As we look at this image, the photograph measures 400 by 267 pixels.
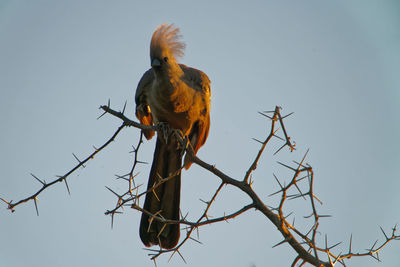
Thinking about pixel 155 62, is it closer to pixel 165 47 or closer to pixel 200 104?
pixel 165 47

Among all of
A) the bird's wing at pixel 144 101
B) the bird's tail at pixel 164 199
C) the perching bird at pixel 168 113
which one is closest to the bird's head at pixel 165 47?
the perching bird at pixel 168 113

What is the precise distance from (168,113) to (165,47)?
0.74 metres

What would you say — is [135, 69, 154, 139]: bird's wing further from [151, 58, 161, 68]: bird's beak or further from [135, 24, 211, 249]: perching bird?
[151, 58, 161, 68]: bird's beak

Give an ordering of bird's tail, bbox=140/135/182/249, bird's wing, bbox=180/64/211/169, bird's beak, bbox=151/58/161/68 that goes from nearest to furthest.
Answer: bird's tail, bbox=140/135/182/249 → bird's beak, bbox=151/58/161/68 → bird's wing, bbox=180/64/211/169

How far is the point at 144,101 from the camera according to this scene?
4863mm

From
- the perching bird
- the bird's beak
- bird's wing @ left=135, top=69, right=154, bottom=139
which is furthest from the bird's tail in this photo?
the bird's beak

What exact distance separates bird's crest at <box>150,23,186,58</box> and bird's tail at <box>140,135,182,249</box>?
965 millimetres

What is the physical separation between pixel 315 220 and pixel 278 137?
593mm

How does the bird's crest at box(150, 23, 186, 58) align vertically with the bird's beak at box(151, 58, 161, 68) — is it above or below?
above

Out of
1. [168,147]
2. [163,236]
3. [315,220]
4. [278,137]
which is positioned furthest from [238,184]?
[168,147]

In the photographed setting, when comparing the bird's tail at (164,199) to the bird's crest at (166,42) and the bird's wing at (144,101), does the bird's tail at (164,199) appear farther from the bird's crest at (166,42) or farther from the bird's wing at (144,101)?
the bird's crest at (166,42)

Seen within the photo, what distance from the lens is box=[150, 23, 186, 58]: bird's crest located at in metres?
4.29

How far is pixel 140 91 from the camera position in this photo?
479 centimetres

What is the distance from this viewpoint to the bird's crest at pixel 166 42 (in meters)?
4.29
